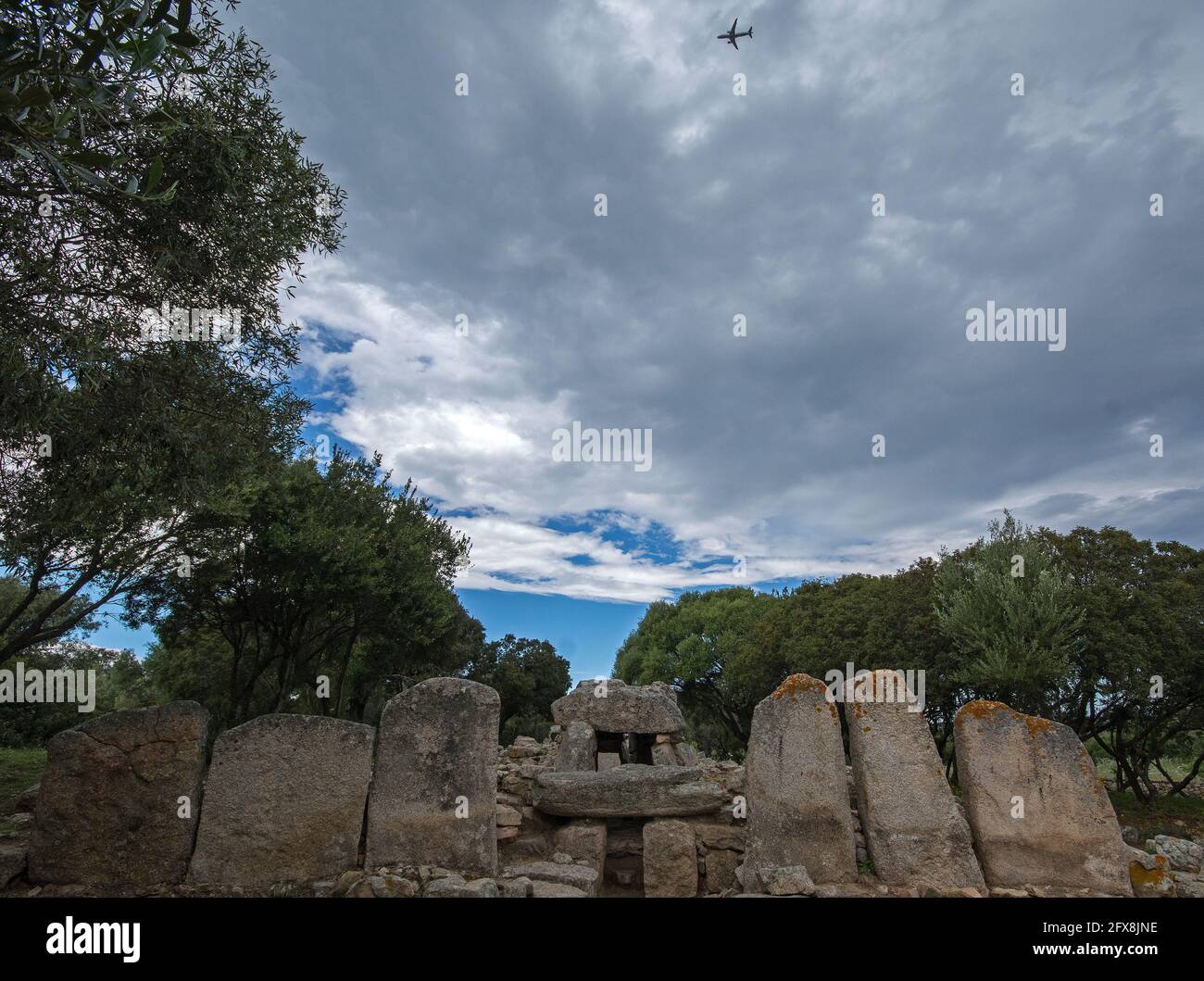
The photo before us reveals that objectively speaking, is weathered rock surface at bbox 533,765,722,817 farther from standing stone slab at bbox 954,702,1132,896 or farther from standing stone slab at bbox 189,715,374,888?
standing stone slab at bbox 954,702,1132,896

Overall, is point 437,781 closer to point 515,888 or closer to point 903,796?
point 515,888

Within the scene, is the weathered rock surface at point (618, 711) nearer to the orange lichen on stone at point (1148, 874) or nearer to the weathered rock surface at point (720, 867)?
the weathered rock surface at point (720, 867)

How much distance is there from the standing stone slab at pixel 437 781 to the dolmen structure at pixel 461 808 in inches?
0.8

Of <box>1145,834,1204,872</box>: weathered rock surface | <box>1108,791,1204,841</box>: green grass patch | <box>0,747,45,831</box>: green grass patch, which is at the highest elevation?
<box>1145,834,1204,872</box>: weathered rock surface

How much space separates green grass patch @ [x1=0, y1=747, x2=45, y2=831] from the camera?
12.3 meters

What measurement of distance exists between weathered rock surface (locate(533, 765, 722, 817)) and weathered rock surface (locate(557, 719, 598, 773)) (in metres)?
2.72

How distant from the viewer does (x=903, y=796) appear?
8016mm

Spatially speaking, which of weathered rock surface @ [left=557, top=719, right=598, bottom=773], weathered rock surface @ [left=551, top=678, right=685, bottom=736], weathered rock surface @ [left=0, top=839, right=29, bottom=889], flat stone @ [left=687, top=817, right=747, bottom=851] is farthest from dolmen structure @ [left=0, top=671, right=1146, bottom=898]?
weathered rock surface @ [left=551, top=678, right=685, bottom=736]

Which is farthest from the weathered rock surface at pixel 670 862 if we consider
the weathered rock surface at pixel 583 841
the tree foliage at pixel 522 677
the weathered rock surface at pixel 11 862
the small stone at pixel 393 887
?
the tree foliage at pixel 522 677

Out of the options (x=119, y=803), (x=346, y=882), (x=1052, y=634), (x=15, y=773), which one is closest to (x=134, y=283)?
(x=119, y=803)

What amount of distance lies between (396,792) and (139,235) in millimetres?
7810

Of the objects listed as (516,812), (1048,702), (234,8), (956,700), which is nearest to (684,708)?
(956,700)

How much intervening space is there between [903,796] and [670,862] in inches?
122

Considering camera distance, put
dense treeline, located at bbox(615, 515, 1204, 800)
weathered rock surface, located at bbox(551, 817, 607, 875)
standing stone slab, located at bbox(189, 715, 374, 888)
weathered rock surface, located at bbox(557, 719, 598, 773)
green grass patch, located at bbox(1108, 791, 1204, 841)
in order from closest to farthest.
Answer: standing stone slab, located at bbox(189, 715, 374, 888), weathered rock surface, located at bbox(551, 817, 607, 875), weathered rock surface, located at bbox(557, 719, 598, 773), green grass patch, located at bbox(1108, 791, 1204, 841), dense treeline, located at bbox(615, 515, 1204, 800)
